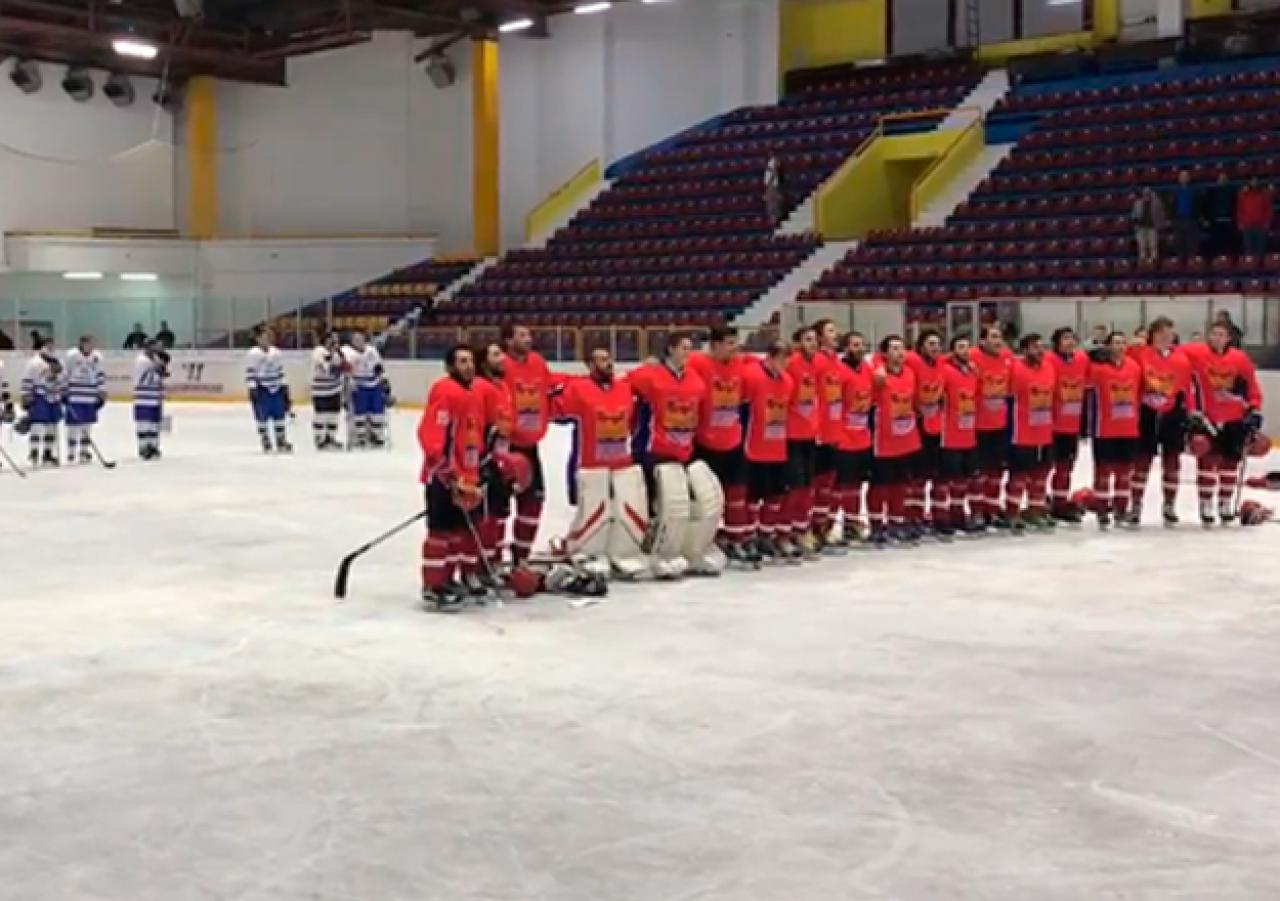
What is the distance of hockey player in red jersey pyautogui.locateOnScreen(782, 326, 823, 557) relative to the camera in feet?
29.5

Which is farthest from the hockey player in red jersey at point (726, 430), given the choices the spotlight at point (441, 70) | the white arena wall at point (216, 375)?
the spotlight at point (441, 70)

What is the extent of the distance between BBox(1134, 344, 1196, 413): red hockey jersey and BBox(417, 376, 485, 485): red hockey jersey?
4.98 meters

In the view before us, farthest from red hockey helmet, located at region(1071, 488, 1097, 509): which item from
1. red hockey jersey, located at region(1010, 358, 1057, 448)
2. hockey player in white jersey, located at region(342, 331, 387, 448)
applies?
hockey player in white jersey, located at region(342, 331, 387, 448)

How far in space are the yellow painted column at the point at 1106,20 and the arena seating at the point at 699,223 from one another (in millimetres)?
2055

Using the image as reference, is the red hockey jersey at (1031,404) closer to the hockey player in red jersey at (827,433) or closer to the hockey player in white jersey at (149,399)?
the hockey player in red jersey at (827,433)

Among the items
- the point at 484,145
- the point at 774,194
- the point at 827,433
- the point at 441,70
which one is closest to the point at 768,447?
the point at 827,433

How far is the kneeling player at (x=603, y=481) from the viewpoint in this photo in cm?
817

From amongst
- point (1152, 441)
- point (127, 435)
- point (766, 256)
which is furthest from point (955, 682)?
point (766, 256)

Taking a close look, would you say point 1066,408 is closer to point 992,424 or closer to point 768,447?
point 992,424

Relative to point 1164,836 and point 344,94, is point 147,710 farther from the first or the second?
point 344,94

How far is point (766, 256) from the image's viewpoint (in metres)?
25.1

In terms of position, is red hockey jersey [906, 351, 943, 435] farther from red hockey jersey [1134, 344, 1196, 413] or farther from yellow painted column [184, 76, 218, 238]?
yellow painted column [184, 76, 218, 238]

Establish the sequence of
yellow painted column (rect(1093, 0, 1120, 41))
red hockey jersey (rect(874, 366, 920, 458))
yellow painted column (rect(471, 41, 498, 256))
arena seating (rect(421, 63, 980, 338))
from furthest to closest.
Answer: yellow painted column (rect(471, 41, 498, 256)) < yellow painted column (rect(1093, 0, 1120, 41)) < arena seating (rect(421, 63, 980, 338)) < red hockey jersey (rect(874, 366, 920, 458))

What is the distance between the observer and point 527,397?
799 cm
